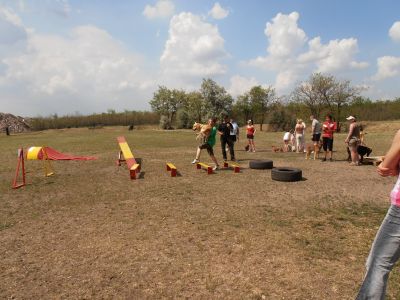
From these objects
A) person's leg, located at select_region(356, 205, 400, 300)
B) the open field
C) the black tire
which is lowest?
the open field

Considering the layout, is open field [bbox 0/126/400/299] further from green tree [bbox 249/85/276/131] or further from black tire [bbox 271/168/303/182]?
green tree [bbox 249/85/276/131]

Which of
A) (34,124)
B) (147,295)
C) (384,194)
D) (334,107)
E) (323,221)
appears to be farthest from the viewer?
(34,124)

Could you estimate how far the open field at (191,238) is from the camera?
13.0 ft

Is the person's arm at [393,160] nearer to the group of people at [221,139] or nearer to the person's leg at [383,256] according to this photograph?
the person's leg at [383,256]

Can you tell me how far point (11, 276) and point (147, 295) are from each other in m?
1.92

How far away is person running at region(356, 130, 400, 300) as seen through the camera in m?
2.63

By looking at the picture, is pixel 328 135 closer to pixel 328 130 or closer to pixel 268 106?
pixel 328 130

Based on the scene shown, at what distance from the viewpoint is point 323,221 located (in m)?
6.12

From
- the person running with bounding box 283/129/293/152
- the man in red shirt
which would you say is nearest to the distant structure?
the person running with bounding box 283/129/293/152

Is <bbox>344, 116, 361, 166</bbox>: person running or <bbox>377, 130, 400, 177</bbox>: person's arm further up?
<bbox>377, 130, 400, 177</bbox>: person's arm

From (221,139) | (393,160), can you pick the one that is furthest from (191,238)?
(221,139)

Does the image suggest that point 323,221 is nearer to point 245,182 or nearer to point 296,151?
point 245,182

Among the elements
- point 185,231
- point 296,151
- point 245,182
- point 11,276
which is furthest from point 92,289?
point 296,151

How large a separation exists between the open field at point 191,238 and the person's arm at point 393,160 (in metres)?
1.67
